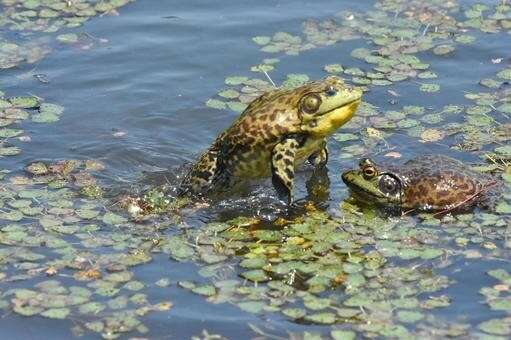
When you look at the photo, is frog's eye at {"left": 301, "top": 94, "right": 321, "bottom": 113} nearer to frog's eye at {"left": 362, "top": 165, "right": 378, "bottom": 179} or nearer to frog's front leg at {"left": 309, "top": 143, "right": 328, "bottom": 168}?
frog's eye at {"left": 362, "top": 165, "right": 378, "bottom": 179}

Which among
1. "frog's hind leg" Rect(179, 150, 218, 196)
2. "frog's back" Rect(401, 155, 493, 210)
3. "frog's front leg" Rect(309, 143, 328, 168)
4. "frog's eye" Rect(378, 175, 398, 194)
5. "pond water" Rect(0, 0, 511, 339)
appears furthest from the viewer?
"frog's front leg" Rect(309, 143, 328, 168)

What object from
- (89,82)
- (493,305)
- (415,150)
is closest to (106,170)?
(89,82)

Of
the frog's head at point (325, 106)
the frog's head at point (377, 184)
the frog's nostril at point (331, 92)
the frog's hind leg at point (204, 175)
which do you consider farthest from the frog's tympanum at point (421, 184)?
the frog's hind leg at point (204, 175)

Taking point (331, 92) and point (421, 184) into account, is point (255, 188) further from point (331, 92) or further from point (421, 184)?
point (421, 184)

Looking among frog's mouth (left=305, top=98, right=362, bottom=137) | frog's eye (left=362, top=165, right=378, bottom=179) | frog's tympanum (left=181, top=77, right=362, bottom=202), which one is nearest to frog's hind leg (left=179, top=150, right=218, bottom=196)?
frog's tympanum (left=181, top=77, right=362, bottom=202)

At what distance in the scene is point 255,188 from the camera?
31.1ft

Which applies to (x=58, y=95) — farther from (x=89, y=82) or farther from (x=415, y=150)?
(x=415, y=150)

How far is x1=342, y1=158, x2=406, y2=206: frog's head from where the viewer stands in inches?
353

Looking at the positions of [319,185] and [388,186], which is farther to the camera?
[319,185]

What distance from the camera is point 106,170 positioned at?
9961 millimetres

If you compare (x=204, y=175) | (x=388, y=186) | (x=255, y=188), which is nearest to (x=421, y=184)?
(x=388, y=186)

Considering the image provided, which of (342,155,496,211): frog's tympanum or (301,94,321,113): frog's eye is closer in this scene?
(301,94,321,113): frog's eye

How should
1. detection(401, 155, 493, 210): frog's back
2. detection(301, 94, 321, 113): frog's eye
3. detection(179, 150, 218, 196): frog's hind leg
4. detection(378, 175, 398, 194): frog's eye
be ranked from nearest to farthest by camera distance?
1. detection(301, 94, 321, 113): frog's eye
2. detection(401, 155, 493, 210): frog's back
3. detection(378, 175, 398, 194): frog's eye
4. detection(179, 150, 218, 196): frog's hind leg

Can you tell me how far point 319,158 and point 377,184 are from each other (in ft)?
2.47
